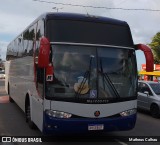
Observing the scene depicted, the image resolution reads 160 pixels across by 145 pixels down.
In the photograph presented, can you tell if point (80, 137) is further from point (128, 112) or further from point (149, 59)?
point (149, 59)

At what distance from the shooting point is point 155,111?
14.3m

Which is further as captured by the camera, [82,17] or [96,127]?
[82,17]

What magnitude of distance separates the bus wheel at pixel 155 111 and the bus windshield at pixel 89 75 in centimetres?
579

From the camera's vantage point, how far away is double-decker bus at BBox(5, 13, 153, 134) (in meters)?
7.98

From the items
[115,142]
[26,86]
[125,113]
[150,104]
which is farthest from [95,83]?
[150,104]

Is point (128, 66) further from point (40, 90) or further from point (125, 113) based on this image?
point (40, 90)

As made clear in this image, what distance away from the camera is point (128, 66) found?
8.72 metres

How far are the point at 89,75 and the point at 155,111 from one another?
6870mm

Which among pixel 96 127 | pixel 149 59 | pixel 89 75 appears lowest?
pixel 96 127

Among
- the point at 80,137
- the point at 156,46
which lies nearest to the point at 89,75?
the point at 80,137

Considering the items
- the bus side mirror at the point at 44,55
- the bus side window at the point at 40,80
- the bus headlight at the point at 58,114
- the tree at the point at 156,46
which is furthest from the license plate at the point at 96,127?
the tree at the point at 156,46

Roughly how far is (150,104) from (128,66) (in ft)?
21.0

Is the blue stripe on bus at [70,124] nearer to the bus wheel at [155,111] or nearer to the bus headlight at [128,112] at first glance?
the bus headlight at [128,112]

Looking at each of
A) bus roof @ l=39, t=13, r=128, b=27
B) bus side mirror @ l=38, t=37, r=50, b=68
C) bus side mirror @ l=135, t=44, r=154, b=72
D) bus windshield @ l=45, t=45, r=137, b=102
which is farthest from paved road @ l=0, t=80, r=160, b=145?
bus roof @ l=39, t=13, r=128, b=27
